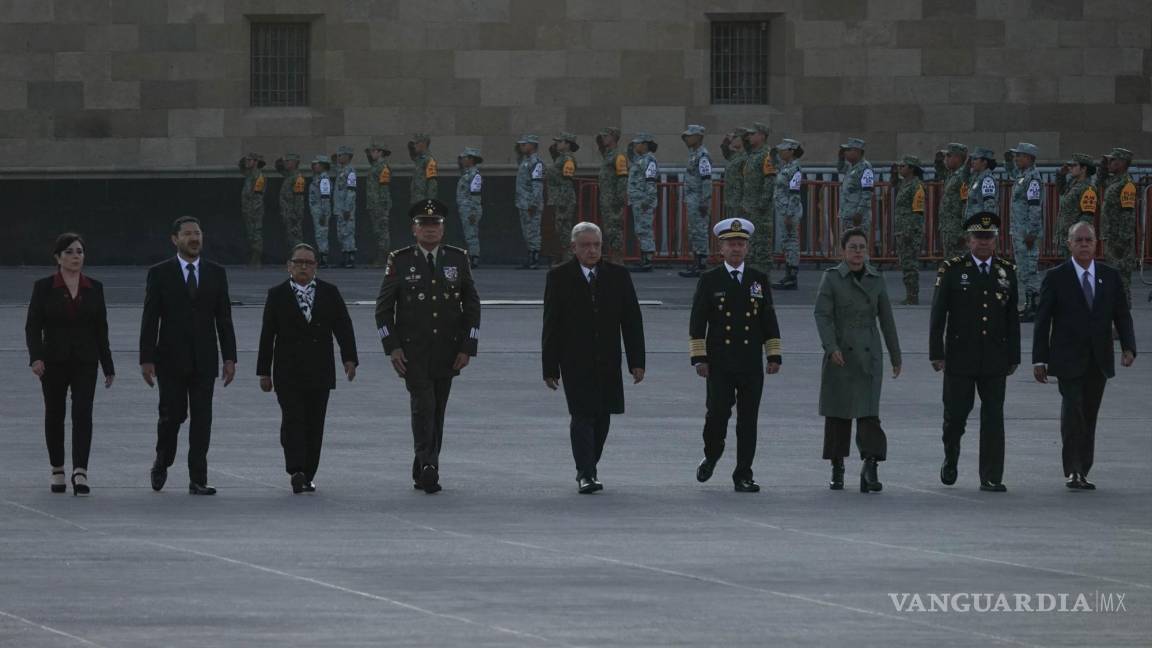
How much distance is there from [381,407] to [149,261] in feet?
68.1

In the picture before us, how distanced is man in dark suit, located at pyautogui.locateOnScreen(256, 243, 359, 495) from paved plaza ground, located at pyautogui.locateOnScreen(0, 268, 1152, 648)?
0.42 metres

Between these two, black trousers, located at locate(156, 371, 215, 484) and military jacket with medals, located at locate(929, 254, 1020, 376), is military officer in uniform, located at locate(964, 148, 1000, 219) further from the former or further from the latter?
black trousers, located at locate(156, 371, 215, 484)

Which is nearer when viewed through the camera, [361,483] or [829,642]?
[829,642]

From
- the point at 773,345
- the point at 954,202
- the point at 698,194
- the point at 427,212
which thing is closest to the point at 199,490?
the point at 427,212

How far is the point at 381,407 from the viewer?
18.1 metres

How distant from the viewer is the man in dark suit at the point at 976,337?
Result: 1398cm

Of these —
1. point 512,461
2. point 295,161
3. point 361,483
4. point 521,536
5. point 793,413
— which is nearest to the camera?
point 521,536

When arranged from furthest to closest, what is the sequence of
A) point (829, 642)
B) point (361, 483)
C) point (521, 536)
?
point (361, 483) → point (521, 536) → point (829, 642)

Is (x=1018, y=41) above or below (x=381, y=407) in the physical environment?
above

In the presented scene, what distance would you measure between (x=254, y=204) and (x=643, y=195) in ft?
23.0

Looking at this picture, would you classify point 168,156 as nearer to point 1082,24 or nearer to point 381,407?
point 1082,24

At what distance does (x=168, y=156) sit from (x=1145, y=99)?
16.7m

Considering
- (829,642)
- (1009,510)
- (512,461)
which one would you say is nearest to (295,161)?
(512,461)

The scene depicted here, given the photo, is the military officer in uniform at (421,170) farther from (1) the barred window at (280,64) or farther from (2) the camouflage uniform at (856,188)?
(2) the camouflage uniform at (856,188)
